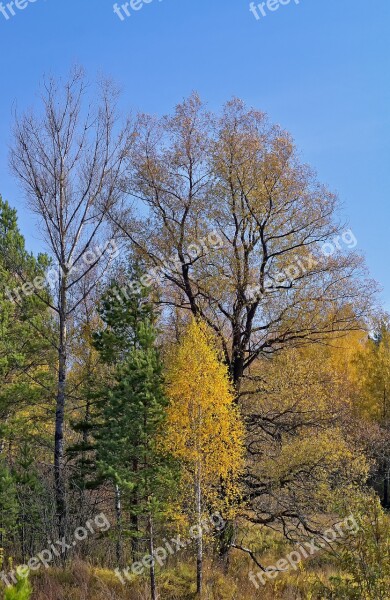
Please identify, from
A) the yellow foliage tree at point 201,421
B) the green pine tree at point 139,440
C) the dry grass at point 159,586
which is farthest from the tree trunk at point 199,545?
the green pine tree at point 139,440

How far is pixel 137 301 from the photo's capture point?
40.1 ft

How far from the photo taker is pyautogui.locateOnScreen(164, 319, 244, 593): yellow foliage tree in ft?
33.8

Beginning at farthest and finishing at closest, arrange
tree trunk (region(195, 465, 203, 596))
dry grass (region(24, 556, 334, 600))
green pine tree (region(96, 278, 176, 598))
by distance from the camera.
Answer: tree trunk (region(195, 465, 203, 596))
green pine tree (region(96, 278, 176, 598))
dry grass (region(24, 556, 334, 600))

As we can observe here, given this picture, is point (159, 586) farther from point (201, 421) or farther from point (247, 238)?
point (247, 238)

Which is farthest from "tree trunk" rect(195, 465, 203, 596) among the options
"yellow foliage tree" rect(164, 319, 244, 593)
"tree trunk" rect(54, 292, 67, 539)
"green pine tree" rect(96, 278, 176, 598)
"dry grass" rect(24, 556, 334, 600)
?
"tree trunk" rect(54, 292, 67, 539)

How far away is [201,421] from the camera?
10.5 m

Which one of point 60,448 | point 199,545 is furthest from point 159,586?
point 60,448

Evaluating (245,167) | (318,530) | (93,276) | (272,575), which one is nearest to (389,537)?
(318,530)

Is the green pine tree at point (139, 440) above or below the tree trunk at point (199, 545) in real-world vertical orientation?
above

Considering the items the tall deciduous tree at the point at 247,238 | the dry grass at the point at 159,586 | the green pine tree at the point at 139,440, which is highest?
the tall deciduous tree at the point at 247,238

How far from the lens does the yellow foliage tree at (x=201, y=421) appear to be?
10312mm

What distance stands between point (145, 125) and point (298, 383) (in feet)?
26.1

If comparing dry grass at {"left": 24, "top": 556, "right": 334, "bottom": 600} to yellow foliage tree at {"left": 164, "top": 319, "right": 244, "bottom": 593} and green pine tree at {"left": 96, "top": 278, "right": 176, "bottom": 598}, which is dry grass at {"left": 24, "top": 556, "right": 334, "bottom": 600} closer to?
yellow foliage tree at {"left": 164, "top": 319, "right": 244, "bottom": 593}

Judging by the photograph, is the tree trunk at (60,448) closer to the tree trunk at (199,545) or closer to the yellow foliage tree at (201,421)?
the yellow foliage tree at (201,421)
